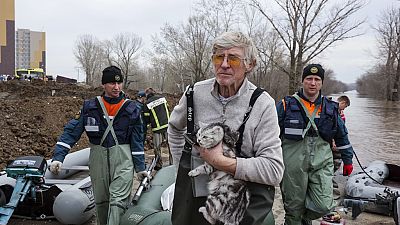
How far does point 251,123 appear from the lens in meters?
1.74

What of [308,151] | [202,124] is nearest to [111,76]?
[308,151]

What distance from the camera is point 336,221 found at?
163 inches

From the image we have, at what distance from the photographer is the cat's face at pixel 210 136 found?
66.5 inches

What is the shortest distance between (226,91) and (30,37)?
4157 inches

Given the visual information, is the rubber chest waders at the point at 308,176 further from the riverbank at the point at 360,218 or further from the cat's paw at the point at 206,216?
the cat's paw at the point at 206,216

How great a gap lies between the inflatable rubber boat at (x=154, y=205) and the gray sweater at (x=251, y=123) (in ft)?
6.39

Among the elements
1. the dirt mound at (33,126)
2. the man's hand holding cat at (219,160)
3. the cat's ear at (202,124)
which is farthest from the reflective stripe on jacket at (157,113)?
the man's hand holding cat at (219,160)

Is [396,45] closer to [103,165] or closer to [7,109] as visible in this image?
[7,109]

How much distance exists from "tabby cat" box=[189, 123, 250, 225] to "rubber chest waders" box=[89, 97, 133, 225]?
2116mm

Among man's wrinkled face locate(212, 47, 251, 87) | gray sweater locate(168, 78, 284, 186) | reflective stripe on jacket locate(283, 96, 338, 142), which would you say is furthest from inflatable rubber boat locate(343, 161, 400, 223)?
man's wrinkled face locate(212, 47, 251, 87)

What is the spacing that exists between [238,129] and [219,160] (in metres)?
0.18

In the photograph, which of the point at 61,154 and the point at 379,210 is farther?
the point at 379,210

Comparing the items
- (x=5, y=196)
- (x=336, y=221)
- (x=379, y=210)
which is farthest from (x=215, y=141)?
(x=379, y=210)

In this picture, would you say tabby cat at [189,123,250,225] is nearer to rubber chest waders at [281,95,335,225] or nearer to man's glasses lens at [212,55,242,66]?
man's glasses lens at [212,55,242,66]
